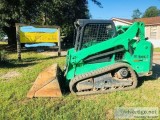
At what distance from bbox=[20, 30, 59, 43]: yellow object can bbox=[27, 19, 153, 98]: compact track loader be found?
6.14 meters

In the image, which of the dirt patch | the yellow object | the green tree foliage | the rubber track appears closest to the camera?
the rubber track

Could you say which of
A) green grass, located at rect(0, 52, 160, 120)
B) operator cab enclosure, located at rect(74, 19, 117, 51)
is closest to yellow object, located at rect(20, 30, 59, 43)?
green grass, located at rect(0, 52, 160, 120)

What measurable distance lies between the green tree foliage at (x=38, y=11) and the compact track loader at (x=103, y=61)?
32.6 ft

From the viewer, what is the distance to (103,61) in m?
7.15

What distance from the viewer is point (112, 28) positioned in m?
7.33

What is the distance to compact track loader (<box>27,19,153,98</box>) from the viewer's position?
6781 millimetres

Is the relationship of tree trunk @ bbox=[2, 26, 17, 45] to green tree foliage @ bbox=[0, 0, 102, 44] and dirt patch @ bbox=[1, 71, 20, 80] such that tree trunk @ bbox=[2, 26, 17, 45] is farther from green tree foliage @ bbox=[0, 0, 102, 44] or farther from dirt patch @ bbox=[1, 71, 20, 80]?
dirt patch @ bbox=[1, 71, 20, 80]

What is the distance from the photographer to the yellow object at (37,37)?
13.2m

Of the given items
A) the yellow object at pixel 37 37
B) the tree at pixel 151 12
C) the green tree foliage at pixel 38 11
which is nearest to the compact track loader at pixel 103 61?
the yellow object at pixel 37 37

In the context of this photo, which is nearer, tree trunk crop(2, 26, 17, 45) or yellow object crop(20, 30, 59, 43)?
yellow object crop(20, 30, 59, 43)

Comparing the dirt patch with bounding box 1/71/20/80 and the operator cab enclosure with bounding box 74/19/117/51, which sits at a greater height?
the operator cab enclosure with bounding box 74/19/117/51

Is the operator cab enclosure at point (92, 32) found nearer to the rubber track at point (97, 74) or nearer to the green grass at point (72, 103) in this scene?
the rubber track at point (97, 74)

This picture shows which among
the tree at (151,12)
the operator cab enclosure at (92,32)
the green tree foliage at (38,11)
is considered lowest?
the operator cab enclosure at (92,32)

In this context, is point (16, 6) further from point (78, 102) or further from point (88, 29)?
point (78, 102)
